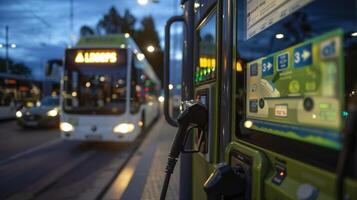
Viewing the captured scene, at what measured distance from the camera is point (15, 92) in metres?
20.1

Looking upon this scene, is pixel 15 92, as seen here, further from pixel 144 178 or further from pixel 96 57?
pixel 144 178

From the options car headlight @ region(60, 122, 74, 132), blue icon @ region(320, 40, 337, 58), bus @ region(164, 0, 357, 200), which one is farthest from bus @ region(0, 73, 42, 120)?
blue icon @ region(320, 40, 337, 58)

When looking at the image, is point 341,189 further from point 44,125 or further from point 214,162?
point 44,125

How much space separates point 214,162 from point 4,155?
929 centimetres

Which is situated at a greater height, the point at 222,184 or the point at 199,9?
the point at 199,9

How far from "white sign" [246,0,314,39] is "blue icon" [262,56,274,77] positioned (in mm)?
152

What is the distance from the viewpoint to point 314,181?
149cm

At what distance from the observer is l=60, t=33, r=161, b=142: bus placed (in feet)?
37.8

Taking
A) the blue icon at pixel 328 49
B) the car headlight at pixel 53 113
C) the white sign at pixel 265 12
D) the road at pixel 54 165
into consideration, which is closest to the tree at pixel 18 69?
the car headlight at pixel 53 113

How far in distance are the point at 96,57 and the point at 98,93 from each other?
945 millimetres

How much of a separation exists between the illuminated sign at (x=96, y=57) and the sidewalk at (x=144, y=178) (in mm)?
2511

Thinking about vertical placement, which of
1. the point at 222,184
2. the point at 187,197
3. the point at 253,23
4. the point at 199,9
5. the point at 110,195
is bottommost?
the point at 110,195

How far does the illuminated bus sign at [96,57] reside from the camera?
11602mm

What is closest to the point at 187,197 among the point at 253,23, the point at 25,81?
the point at 253,23
